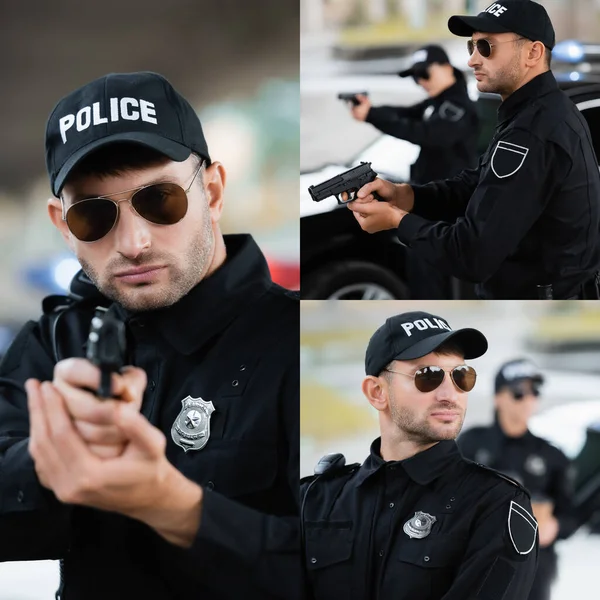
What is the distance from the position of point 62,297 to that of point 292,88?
2.18ft

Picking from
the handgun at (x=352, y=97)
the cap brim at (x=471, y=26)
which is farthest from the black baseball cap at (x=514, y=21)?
the handgun at (x=352, y=97)

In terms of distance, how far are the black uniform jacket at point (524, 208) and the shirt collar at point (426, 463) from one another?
37 cm

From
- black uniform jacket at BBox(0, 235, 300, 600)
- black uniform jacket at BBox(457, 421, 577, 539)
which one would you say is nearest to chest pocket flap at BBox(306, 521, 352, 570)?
black uniform jacket at BBox(0, 235, 300, 600)

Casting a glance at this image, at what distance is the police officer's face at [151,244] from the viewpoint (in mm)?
1662

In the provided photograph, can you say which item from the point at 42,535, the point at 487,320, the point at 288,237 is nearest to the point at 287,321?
the point at 288,237

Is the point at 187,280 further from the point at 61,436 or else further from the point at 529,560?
the point at 529,560

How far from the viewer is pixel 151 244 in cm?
168

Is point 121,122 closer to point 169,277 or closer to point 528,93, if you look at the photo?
point 169,277

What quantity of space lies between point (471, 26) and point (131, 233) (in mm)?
878

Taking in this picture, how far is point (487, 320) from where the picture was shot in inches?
81.7

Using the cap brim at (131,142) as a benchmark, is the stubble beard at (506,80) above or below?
above

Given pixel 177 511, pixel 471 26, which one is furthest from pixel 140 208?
pixel 471 26

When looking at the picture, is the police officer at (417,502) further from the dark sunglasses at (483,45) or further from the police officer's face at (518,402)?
the dark sunglasses at (483,45)

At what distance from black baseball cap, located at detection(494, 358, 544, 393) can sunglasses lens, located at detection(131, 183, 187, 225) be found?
838 mm
